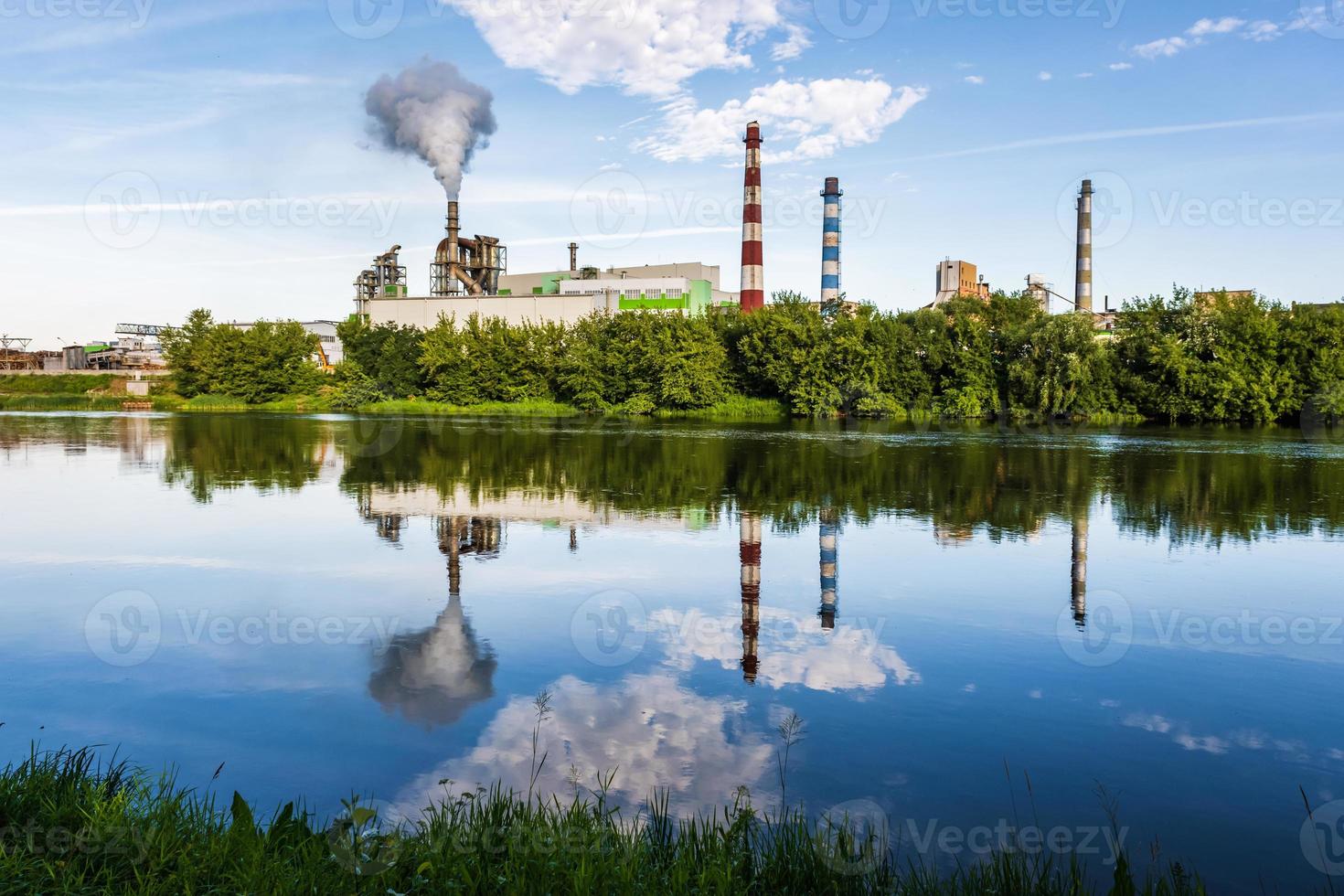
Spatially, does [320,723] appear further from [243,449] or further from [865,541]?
[243,449]

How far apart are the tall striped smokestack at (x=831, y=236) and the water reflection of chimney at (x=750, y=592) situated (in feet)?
209

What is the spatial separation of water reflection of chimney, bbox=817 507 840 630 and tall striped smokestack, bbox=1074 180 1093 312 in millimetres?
66231

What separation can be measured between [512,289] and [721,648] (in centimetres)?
10083

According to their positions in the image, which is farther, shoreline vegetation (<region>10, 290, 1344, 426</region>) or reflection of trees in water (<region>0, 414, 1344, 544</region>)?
shoreline vegetation (<region>10, 290, 1344, 426</region>)

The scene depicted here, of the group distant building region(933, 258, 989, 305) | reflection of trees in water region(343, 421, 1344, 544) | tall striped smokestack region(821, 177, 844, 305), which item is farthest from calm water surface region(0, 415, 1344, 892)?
distant building region(933, 258, 989, 305)

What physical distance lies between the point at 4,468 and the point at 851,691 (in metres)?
25.8

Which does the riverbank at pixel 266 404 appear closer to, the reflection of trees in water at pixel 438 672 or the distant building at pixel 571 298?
the distant building at pixel 571 298

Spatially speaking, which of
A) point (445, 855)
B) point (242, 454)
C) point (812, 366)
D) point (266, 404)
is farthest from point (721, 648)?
point (266, 404)

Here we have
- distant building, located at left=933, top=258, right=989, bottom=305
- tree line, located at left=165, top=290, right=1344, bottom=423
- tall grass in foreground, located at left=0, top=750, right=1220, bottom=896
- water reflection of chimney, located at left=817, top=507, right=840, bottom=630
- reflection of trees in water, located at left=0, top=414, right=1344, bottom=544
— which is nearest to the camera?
tall grass in foreground, located at left=0, top=750, right=1220, bottom=896

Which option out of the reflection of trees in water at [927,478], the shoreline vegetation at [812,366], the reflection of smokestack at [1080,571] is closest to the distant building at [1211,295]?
the shoreline vegetation at [812,366]

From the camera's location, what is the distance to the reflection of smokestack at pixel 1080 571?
394 inches

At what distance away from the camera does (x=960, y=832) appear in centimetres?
521

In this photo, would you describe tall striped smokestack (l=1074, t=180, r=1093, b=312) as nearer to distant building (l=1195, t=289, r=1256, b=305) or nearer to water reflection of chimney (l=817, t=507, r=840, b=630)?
distant building (l=1195, t=289, r=1256, b=305)

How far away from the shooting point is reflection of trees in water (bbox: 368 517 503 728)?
23.0 ft
